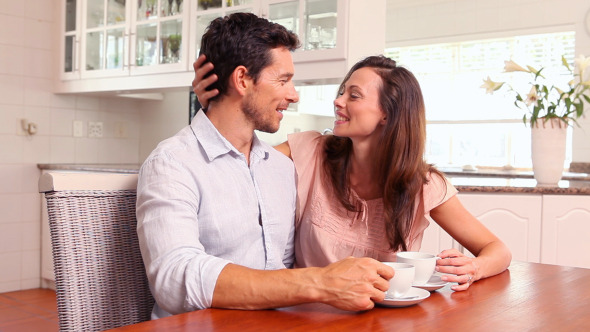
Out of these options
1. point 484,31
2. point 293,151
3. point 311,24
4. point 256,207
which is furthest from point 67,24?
point 484,31

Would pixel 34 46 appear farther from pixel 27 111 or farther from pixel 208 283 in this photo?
pixel 208 283

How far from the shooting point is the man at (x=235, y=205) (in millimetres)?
1024

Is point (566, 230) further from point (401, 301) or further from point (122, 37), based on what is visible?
point (122, 37)

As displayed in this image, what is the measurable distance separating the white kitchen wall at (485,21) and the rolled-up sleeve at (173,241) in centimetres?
552

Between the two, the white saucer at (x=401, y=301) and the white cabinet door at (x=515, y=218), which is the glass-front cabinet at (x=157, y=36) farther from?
the white saucer at (x=401, y=301)

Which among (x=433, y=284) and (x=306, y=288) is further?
(x=433, y=284)

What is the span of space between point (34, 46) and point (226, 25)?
335 cm

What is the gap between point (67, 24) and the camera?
4.41 meters

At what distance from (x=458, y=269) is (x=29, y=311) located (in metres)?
3.19

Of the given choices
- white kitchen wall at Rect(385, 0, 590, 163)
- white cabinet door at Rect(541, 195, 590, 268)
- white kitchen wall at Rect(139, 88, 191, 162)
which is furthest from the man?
white kitchen wall at Rect(385, 0, 590, 163)

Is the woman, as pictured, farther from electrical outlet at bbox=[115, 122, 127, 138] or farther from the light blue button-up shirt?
electrical outlet at bbox=[115, 122, 127, 138]

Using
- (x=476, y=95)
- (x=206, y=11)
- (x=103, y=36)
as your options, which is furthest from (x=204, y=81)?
(x=476, y=95)

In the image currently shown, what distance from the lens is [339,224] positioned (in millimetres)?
1660

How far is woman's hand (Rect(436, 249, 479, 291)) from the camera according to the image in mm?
1242
